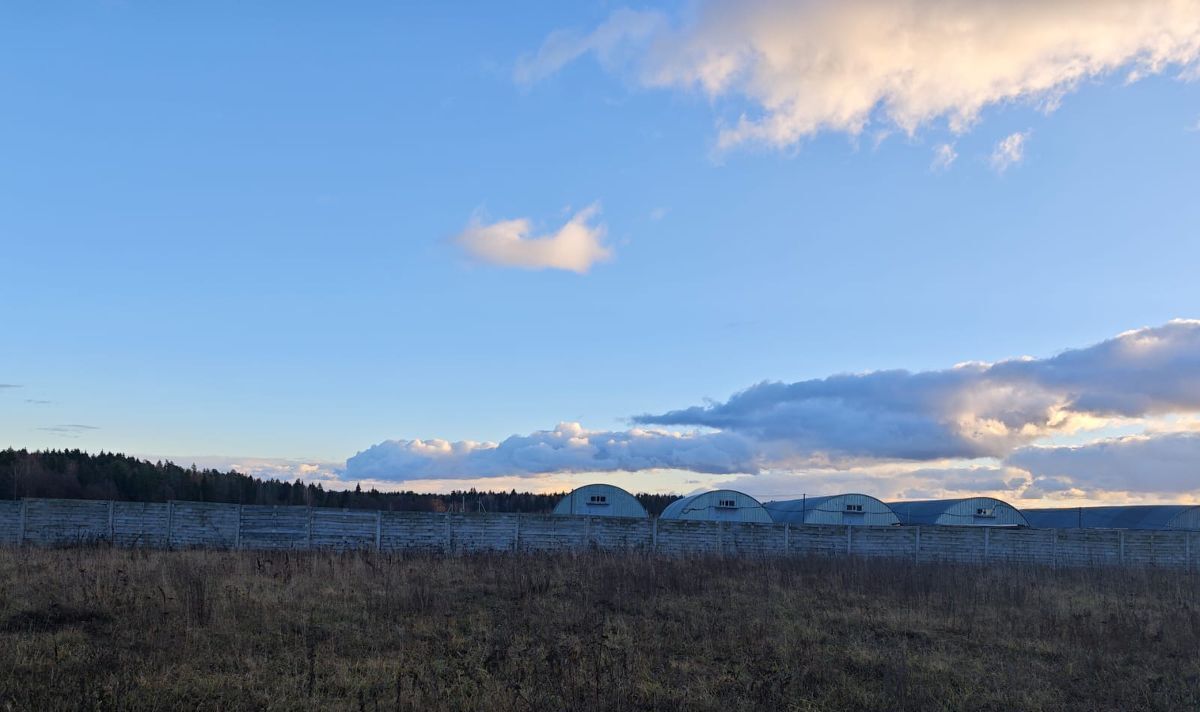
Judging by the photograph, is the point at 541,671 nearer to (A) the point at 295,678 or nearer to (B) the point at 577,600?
(A) the point at 295,678

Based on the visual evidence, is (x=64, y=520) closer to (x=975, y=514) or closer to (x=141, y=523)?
(x=141, y=523)

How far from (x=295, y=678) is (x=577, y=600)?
718cm

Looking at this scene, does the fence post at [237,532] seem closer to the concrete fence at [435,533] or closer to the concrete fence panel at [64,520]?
the concrete fence at [435,533]

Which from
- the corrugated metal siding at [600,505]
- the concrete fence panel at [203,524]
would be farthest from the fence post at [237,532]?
the corrugated metal siding at [600,505]

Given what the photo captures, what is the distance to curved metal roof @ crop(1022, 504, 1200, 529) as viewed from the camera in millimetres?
46219

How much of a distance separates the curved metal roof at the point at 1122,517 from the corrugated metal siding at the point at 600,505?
77.6ft

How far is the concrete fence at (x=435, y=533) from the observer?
27562 mm

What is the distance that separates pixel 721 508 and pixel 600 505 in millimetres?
6958

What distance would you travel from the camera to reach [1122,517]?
50094 mm

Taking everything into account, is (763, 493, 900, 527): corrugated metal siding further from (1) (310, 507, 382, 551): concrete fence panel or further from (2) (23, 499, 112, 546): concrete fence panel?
(2) (23, 499, 112, 546): concrete fence panel

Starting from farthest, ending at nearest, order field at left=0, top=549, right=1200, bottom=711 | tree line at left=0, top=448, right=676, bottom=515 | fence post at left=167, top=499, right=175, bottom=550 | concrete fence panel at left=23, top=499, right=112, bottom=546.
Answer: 1. tree line at left=0, top=448, right=676, bottom=515
2. fence post at left=167, top=499, right=175, bottom=550
3. concrete fence panel at left=23, top=499, right=112, bottom=546
4. field at left=0, top=549, right=1200, bottom=711

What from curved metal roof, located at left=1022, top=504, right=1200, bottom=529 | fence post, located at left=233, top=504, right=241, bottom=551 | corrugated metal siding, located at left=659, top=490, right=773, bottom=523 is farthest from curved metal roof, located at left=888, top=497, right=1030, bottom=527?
fence post, located at left=233, top=504, right=241, bottom=551

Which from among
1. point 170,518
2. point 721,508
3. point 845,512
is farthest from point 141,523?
point 845,512

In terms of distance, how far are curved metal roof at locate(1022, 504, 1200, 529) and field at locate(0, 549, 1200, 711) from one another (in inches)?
1236
